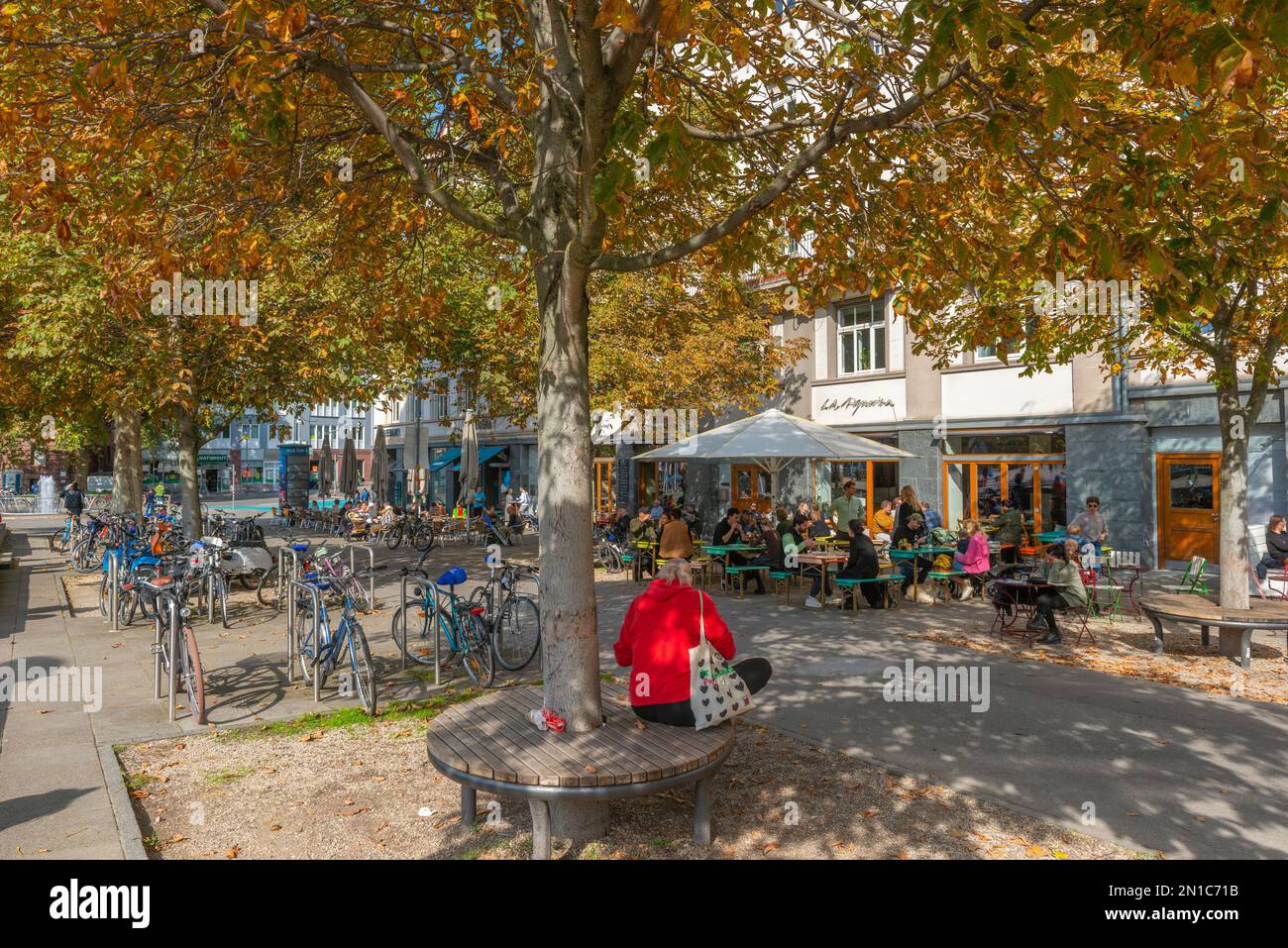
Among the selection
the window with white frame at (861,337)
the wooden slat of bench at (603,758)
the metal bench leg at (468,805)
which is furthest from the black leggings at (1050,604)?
the window with white frame at (861,337)

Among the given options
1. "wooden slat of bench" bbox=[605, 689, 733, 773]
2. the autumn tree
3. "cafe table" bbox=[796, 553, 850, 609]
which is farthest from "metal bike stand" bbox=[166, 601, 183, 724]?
"cafe table" bbox=[796, 553, 850, 609]

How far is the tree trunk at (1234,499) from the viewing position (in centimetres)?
955

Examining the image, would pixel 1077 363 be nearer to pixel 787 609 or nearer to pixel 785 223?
pixel 787 609

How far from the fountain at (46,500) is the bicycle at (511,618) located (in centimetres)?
5043

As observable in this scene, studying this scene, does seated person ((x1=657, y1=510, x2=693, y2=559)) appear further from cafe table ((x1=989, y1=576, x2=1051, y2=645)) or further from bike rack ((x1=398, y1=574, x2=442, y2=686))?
cafe table ((x1=989, y1=576, x2=1051, y2=645))

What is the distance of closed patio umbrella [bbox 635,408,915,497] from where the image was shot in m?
13.6

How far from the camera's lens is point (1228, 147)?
3879 mm

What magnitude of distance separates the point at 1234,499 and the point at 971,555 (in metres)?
3.93

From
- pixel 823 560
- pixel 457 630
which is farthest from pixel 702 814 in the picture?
pixel 823 560

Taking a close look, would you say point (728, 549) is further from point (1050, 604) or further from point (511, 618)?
point (511, 618)

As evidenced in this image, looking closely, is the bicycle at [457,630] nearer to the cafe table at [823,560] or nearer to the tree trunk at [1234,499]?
the cafe table at [823,560]

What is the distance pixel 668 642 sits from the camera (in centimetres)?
479

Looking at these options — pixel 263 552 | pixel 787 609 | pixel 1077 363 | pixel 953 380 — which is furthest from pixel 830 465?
pixel 263 552

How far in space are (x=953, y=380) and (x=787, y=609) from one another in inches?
409
